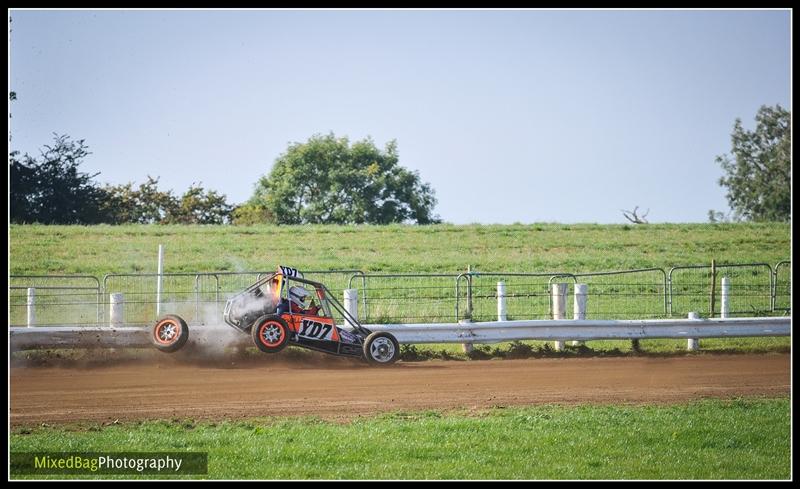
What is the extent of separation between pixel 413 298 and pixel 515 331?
350 cm

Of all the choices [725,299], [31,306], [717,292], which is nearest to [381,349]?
[31,306]

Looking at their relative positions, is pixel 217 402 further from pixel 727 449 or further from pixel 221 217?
pixel 221 217

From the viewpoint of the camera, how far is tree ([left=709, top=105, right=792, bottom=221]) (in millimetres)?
59281

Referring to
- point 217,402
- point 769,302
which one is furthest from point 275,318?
point 769,302

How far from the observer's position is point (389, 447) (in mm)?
10352

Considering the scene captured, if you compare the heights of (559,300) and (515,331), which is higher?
(559,300)

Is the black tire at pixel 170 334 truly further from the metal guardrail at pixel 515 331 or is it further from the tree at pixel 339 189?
the tree at pixel 339 189

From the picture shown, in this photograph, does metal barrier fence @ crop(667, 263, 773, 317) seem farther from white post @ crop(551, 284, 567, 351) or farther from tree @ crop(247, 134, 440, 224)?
tree @ crop(247, 134, 440, 224)

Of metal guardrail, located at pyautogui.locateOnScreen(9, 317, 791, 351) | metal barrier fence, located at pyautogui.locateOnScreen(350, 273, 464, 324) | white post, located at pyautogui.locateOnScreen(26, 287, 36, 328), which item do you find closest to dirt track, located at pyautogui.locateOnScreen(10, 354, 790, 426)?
metal guardrail, located at pyautogui.locateOnScreen(9, 317, 791, 351)

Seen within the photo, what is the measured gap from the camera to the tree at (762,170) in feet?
194

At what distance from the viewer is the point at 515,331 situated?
59.7 feet

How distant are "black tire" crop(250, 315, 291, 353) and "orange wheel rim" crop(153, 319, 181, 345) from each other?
1.41m

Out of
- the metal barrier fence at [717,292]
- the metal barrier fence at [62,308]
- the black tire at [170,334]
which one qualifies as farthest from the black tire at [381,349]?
the metal barrier fence at [717,292]

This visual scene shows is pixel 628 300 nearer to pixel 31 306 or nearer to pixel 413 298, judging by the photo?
pixel 413 298
